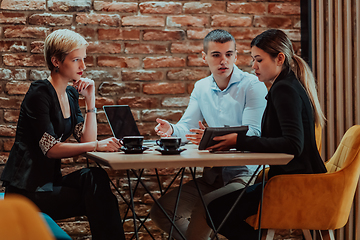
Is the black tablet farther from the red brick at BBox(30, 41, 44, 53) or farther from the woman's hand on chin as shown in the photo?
the red brick at BBox(30, 41, 44, 53)

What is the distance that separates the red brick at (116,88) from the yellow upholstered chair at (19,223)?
6.94ft

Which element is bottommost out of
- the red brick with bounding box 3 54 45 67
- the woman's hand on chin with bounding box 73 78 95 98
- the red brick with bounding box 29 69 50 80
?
the woman's hand on chin with bounding box 73 78 95 98

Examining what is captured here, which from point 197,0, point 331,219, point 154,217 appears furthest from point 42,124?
point 197,0

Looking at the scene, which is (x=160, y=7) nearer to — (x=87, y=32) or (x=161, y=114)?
(x=87, y=32)

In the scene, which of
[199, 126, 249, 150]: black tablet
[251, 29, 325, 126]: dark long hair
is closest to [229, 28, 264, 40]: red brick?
[251, 29, 325, 126]: dark long hair

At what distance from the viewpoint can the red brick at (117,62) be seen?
2.64 meters

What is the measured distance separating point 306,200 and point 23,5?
2.24m

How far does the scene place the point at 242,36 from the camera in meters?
2.75

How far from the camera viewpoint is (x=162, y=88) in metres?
2.70

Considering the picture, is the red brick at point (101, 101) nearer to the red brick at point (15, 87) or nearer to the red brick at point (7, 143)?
the red brick at point (15, 87)

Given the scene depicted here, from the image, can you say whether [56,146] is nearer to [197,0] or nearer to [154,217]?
[154,217]

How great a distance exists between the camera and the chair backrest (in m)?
1.58

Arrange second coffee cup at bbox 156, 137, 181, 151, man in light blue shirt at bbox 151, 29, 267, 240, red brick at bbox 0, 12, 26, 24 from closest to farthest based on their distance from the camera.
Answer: second coffee cup at bbox 156, 137, 181, 151, man in light blue shirt at bbox 151, 29, 267, 240, red brick at bbox 0, 12, 26, 24


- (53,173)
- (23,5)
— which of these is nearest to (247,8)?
(23,5)
